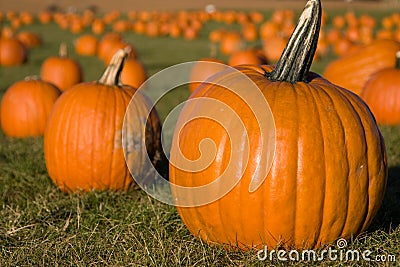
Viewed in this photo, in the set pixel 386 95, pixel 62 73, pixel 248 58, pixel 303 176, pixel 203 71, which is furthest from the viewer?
pixel 248 58

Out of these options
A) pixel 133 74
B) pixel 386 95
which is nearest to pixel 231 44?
pixel 133 74

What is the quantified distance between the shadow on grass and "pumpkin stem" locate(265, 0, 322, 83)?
38.5 inches

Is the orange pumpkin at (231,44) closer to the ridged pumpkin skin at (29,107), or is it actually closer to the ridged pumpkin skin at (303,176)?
the ridged pumpkin skin at (29,107)

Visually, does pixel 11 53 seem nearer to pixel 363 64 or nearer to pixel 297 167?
pixel 363 64

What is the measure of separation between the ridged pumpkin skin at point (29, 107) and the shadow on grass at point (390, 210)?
3756mm

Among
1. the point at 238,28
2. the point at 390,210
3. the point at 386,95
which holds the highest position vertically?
the point at 390,210

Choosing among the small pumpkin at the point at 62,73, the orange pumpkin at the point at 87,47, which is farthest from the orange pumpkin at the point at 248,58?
the orange pumpkin at the point at 87,47

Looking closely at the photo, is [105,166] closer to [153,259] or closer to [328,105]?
[153,259]

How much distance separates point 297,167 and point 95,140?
5.92ft

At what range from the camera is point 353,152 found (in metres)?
2.67

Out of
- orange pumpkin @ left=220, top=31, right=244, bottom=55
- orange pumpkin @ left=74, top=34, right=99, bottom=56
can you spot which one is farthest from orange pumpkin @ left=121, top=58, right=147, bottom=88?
orange pumpkin @ left=220, top=31, right=244, bottom=55

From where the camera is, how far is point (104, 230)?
3084 mm

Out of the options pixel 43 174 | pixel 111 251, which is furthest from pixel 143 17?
pixel 111 251

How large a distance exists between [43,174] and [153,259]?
6.75 feet
